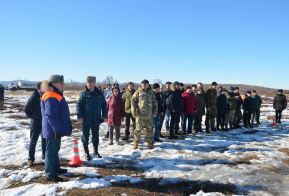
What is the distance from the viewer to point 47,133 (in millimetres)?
4289

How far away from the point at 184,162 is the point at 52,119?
376cm

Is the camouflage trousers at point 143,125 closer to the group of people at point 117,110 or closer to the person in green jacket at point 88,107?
the group of people at point 117,110

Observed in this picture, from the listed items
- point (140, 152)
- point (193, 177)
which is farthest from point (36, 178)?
point (193, 177)

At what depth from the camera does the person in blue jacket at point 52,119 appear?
4.21 m

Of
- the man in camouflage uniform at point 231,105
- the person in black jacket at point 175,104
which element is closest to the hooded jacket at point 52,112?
the person in black jacket at point 175,104

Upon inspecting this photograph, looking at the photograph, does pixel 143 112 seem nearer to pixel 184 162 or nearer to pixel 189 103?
pixel 184 162

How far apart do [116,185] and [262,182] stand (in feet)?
11.0

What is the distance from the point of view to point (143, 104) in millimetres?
6824

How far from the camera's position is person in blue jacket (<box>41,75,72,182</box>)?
4215mm

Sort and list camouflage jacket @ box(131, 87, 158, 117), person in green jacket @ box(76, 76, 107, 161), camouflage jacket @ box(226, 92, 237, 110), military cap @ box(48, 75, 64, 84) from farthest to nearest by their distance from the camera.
→ 1. camouflage jacket @ box(226, 92, 237, 110)
2. camouflage jacket @ box(131, 87, 158, 117)
3. person in green jacket @ box(76, 76, 107, 161)
4. military cap @ box(48, 75, 64, 84)

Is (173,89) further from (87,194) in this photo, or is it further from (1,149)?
(1,149)

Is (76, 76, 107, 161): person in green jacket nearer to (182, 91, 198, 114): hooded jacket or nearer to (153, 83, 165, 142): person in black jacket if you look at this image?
(153, 83, 165, 142): person in black jacket

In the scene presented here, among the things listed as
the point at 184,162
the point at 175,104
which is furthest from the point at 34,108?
the point at 175,104

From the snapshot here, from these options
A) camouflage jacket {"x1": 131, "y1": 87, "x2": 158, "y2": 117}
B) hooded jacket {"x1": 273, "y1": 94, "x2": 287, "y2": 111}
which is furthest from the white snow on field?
hooded jacket {"x1": 273, "y1": 94, "x2": 287, "y2": 111}
